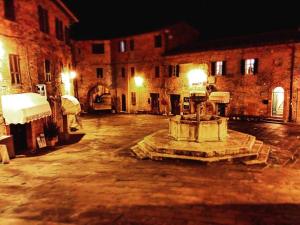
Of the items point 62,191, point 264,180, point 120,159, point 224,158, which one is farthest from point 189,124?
point 62,191

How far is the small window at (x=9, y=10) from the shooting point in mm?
14023

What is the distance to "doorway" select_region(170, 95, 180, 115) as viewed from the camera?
95.0 feet

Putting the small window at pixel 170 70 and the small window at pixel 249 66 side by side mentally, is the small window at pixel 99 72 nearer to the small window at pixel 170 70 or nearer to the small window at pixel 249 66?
the small window at pixel 170 70

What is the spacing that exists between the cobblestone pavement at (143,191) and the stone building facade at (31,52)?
3.67 metres

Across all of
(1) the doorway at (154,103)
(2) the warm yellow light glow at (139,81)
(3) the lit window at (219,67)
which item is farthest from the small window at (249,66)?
(2) the warm yellow light glow at (139,81)

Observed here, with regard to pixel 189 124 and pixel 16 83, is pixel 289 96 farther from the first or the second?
pixel 16 83

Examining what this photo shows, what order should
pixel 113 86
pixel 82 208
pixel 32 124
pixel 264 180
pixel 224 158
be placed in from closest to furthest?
pixel 82 208
pixel 264 180
pixel 224 158
pixel 32 124
pixel 113 86

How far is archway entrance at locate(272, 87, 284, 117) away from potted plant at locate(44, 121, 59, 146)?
17.2m

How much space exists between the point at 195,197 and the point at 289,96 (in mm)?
16548

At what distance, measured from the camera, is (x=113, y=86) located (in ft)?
112

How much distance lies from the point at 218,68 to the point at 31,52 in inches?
637

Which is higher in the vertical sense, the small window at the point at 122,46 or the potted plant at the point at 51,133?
the small window at the point at 122,46

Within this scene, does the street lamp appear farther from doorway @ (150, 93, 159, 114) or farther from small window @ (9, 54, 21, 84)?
doorway @ (150, 93, 159, 114)

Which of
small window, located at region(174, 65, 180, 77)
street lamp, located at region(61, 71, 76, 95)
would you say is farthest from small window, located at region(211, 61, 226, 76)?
street lamp, located at region(61, 71, 76, 95)
